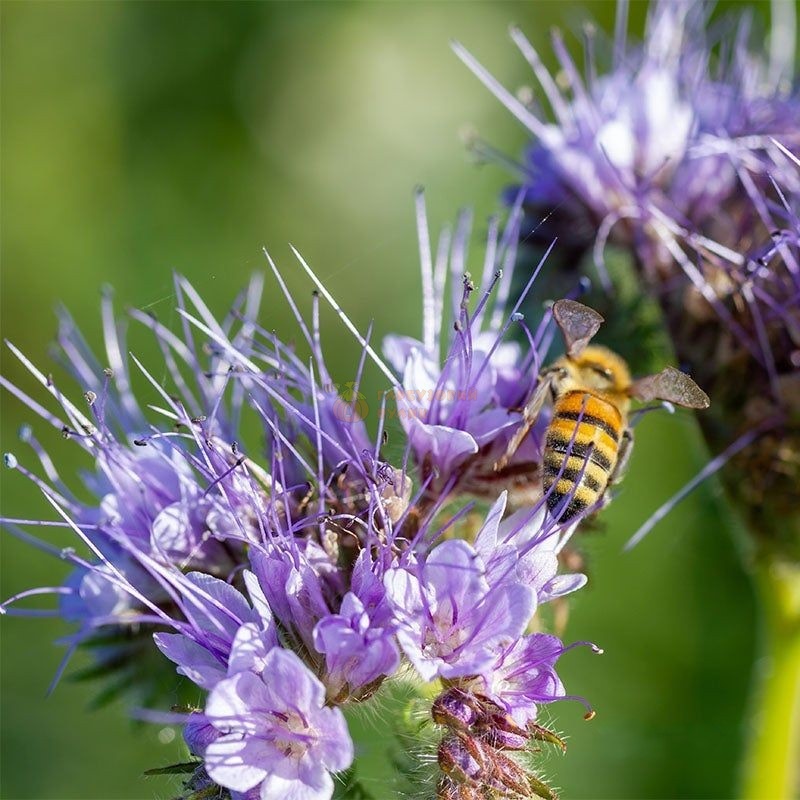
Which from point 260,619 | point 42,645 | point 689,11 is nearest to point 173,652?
point 260,619

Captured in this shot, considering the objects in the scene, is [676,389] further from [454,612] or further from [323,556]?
[323,556]

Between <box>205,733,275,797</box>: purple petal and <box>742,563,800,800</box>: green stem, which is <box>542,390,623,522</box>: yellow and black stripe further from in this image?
<box>742,563,800,800</box>: green stem

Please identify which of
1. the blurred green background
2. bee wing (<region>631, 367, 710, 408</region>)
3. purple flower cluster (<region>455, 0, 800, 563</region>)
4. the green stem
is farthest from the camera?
the blurred green background

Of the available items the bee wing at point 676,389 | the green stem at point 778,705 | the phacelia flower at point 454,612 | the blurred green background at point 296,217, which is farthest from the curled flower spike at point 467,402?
the blurred green background at point 296,217

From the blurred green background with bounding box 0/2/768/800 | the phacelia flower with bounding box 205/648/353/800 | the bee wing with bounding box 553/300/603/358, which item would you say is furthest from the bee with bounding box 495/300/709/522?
the blurred green background with bounding box 0/2/768/800

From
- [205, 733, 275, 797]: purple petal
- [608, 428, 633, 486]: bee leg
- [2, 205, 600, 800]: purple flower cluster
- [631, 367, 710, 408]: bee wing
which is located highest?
[631, 367, 710, 408]: bee wing

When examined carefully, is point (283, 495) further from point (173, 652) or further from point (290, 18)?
point (290, 18)

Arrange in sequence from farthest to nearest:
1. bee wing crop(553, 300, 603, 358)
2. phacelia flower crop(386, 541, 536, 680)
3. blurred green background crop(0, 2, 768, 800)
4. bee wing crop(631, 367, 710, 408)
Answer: blurred green background crop(0, 2, 768, 800) → bee wing crop(553, 300, 603, 358) → bee wing crop(631, 367, 710, 408) → phacelia flower crop(386, 541, 536, 680)
